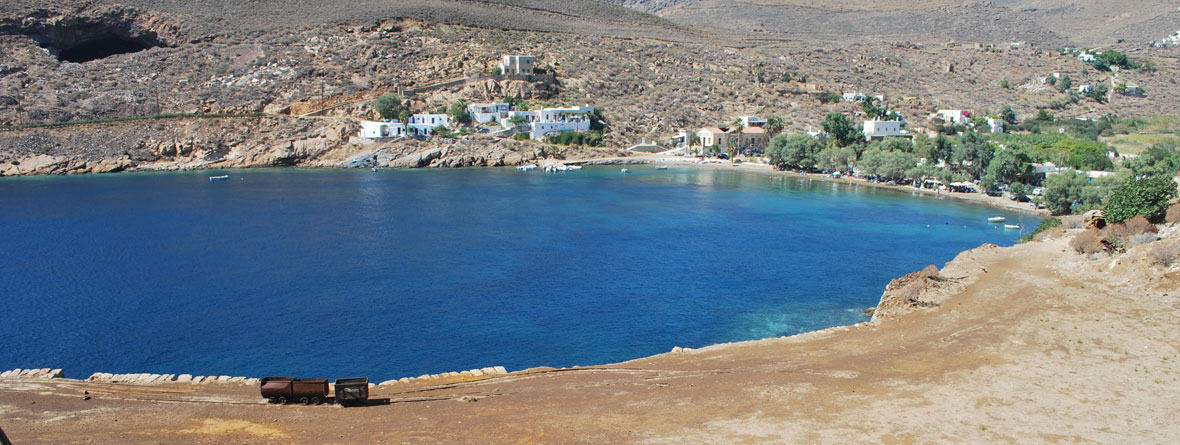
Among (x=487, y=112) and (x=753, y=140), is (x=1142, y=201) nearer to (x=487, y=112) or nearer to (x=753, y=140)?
(x=753, y=140)

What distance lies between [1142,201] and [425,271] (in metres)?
34.9

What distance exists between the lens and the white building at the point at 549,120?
104375mm

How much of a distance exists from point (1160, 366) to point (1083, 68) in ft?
474

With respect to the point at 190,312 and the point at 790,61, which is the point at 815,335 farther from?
the point at 790,61

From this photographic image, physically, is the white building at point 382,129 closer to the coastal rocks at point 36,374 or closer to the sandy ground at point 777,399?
the coastal rocks at point 36,374

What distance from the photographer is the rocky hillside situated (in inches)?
3898

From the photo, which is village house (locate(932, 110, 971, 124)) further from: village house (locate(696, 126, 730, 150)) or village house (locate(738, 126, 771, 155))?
village house (locate(696, 126, 730, 150))

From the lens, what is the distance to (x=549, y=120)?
105 m

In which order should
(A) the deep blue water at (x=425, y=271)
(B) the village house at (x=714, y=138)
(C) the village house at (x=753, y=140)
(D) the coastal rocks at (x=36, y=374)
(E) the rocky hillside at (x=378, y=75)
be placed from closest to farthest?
(D) the coastal rocks at (x=36, y=374)
(A) the deep blue water at (x=425, y=271)
(E) the rocky hillside at (x=378, y=75)
(B) the village house at (x=714, y=138)
(C) the village house at (x=753, y=140)

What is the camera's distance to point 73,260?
4491 centimetres

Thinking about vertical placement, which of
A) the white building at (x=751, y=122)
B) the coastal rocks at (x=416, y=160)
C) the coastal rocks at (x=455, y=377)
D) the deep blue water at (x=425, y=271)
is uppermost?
the white building at (x=751, y=122)

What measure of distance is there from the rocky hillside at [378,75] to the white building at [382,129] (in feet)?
7.20

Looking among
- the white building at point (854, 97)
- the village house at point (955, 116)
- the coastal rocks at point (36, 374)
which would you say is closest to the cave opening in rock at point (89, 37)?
the white building at point (854, 97)

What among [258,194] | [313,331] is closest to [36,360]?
[313,331]
